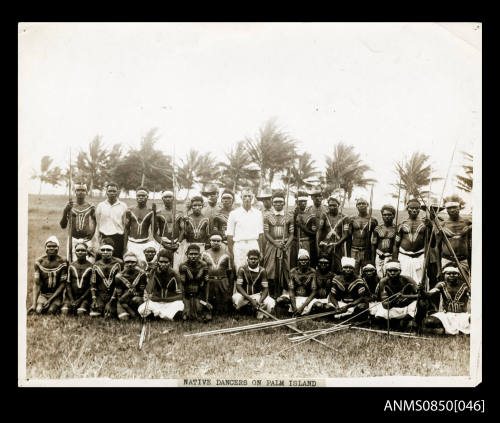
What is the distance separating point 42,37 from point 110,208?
222cm

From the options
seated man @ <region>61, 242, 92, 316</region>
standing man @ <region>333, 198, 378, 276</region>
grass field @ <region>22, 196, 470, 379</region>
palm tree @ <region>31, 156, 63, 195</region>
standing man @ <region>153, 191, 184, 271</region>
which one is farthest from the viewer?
standing man @ <region>333, 198, 378, 276</region>

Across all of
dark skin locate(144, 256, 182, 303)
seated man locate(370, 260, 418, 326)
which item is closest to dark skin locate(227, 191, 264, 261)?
dark skin locate(144, 256, 182, 303)

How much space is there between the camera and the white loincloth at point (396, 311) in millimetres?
6414

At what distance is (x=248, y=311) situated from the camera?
21.2ft

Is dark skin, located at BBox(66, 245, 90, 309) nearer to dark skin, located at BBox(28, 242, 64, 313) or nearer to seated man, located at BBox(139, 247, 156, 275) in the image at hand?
dark skin, located at BBox(28, 242, 64, 313)

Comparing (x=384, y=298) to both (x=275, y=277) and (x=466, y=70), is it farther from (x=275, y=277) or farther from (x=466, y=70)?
(x=466, y=70)

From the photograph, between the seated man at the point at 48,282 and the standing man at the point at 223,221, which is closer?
the seated man at the point at 48,282

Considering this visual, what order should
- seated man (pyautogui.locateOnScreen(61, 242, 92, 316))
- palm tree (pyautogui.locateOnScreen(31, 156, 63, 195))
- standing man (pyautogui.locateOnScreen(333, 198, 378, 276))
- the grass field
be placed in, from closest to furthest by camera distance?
the grass field, palm tree (pyautogui.locateOnScreen(31, 156, 63, 195)), seated man (pyautogui.locateOnScreen(61, 242, 92, 316)), standing man (pyautogui.locateOnScreen(333, 198, 378, 276))

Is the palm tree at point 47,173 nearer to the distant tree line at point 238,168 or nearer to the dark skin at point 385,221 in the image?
the distant tree line at point 238,168

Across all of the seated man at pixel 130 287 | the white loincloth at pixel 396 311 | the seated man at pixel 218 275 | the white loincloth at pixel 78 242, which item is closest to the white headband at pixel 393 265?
the white loincloth at pixel 396 311

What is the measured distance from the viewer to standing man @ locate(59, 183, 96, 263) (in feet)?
21.0

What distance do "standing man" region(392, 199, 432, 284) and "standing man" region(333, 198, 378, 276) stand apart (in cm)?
32

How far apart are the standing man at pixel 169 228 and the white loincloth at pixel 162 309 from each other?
467mm

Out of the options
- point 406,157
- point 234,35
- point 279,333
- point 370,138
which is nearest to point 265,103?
point 234,35
